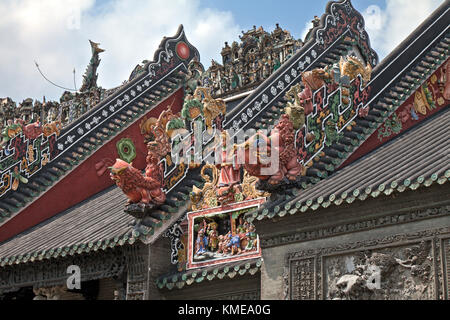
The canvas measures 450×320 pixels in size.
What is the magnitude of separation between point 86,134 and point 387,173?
31.2 feet

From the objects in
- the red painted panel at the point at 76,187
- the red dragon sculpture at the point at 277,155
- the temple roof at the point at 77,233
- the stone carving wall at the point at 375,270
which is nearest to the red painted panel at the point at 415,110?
the red dragon sculpture at the point at 277,155

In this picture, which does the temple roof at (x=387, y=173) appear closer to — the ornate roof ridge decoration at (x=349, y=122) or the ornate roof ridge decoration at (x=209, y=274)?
the ornate roof ridge decoration at (x=349, y=122)

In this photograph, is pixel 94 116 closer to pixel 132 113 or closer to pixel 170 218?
pixel 132 113

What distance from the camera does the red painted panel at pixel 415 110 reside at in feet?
55.4

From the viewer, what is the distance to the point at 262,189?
15.3 m

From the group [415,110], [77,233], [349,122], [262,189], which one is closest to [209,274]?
[262,189]

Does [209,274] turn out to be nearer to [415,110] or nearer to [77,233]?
[77,233]

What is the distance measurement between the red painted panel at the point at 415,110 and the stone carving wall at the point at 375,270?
3.05 meters

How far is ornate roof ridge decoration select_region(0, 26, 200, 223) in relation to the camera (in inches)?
801

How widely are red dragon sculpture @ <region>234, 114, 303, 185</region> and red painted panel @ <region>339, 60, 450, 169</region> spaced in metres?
1.82

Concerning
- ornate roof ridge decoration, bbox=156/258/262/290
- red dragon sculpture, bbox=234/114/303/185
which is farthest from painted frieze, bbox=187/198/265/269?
red dragon sculpture, bbox=234/114/303/185

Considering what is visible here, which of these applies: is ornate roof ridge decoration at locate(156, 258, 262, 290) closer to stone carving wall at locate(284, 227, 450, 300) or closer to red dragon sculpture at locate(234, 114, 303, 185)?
stone carving wall at locate(284, 227, 450, 300)

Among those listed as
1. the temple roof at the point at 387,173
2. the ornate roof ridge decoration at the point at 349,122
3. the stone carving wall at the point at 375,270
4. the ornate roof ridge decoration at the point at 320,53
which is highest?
the ornate roof ridge decoration at the point at 320,53
